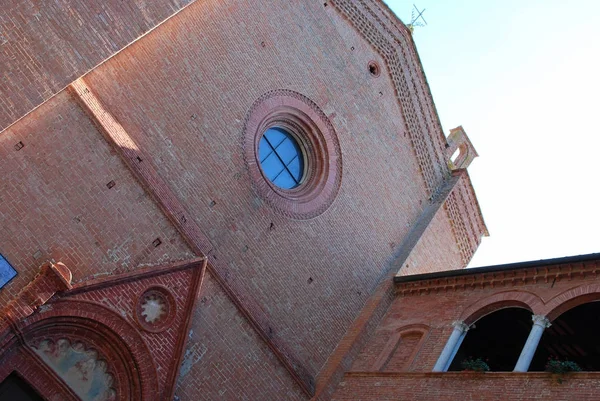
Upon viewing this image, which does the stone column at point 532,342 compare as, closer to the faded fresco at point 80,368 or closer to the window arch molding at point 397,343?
the window arch molding at point 397,343

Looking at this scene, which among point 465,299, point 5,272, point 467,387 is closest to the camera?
point 5,272

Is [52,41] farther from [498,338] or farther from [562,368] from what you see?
[498,338]

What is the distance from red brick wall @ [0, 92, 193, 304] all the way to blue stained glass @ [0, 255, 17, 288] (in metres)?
0.07

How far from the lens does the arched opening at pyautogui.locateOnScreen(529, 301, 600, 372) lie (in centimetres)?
1113

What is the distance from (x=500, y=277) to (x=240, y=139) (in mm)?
5414

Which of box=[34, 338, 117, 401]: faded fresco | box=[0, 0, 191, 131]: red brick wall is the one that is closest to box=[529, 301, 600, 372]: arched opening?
box=[34, 338, 117, 401]: faded fresco

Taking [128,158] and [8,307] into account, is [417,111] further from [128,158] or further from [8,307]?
[8,307]

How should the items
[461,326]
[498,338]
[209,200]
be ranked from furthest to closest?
[498,338]
[461,326]
[209,200]

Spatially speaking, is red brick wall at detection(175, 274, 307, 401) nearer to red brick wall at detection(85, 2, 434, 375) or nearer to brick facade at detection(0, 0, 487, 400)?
brick facade at detection(0, 0, 487, 400)

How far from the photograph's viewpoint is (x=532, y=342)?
10.5m

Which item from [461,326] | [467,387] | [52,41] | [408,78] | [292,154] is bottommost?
[52,41]

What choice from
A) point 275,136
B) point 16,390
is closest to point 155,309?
point 16,390

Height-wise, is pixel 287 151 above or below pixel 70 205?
above

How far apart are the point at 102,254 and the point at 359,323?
223 inches
